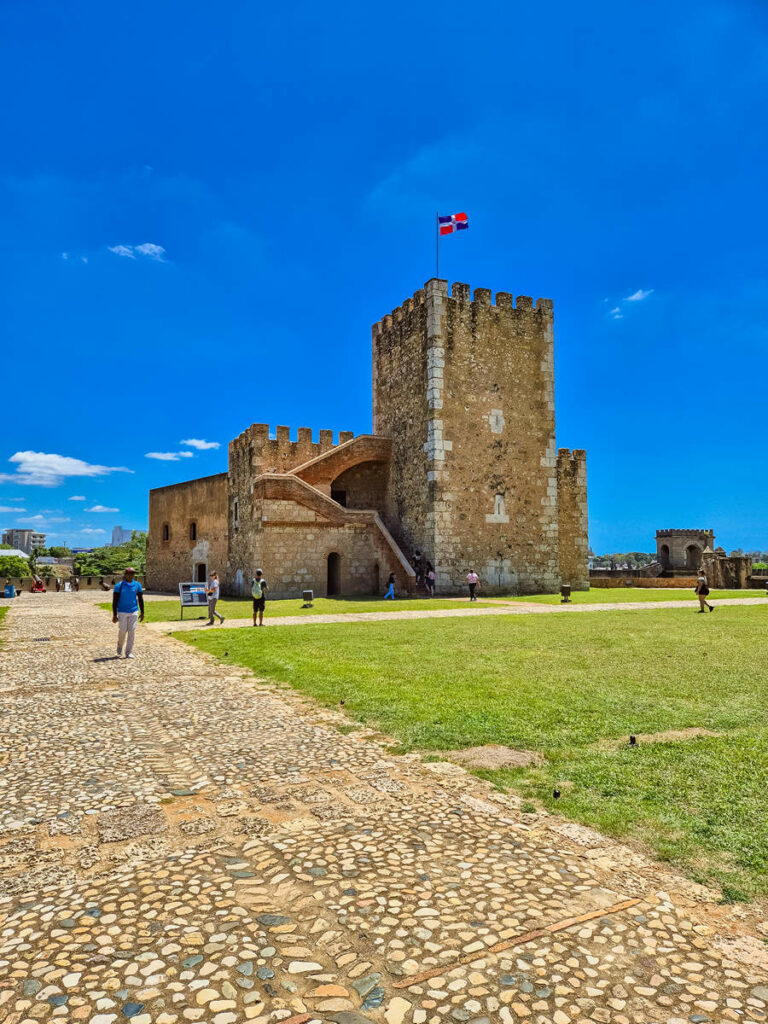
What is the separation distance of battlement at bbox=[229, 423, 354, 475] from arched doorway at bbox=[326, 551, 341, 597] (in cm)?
550

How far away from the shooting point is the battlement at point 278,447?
1171 inches

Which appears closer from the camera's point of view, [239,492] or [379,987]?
[379,987]

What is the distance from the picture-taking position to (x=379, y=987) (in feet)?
7.60

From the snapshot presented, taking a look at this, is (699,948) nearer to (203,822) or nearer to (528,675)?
(203,822)

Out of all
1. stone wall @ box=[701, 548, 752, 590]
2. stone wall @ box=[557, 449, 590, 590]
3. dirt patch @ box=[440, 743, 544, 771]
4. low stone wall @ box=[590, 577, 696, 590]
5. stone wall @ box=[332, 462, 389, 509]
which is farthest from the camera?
stone wall @ box=[701, 548, 752, 590]

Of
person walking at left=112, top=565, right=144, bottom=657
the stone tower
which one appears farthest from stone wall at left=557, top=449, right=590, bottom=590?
person walking at left=112, top=565, right=144, bottom=657

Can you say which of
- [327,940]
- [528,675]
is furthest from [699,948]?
[528,675]

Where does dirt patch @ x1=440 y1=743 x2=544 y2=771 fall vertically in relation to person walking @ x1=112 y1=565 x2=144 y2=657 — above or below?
below

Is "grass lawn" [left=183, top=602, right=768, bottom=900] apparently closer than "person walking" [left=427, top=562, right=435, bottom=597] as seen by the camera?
Yes

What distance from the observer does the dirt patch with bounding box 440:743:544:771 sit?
4754 mm

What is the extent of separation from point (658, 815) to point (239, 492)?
27.9 meters

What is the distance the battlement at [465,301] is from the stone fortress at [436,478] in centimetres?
5

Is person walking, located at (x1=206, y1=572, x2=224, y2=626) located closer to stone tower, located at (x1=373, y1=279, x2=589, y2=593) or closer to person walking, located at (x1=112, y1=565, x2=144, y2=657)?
person walking, located at (x1=112, y1=565, x2=144, y2=657)

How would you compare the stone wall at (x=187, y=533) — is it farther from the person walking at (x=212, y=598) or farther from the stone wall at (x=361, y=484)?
the person walking at (x=212, y=598)
